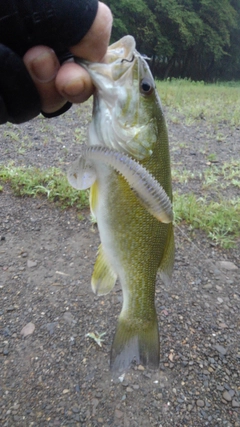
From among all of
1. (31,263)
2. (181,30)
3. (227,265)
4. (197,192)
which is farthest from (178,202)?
(181,30)

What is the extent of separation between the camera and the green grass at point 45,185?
11.1ft

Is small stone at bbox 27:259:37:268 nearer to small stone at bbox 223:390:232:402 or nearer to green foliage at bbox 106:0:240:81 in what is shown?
small stone at bbox 223:390:232:402

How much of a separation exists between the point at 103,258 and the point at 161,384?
3.17 feet

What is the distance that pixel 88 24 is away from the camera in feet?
4.12

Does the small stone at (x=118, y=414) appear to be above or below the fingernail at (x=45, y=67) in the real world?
below

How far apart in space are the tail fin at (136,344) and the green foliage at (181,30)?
812 inches

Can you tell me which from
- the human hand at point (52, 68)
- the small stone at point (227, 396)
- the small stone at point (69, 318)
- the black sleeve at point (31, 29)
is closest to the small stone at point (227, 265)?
the small stone at point (227, 396)

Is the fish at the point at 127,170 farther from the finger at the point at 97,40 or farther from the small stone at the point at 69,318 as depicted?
the small stone at the point at 69,318

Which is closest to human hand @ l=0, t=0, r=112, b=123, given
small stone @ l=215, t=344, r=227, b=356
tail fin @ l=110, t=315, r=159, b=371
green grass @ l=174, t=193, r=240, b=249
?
tail fin @ l=110, t=315, r=159, b=371

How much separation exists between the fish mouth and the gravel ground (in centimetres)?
156

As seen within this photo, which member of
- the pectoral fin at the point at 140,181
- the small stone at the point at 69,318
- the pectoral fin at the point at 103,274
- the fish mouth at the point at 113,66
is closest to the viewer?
the pectoral fin at the point at 140,181

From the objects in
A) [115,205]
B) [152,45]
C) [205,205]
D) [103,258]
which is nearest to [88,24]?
[115,205]

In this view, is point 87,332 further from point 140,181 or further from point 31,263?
point 140,181

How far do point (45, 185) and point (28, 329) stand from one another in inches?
63.3
